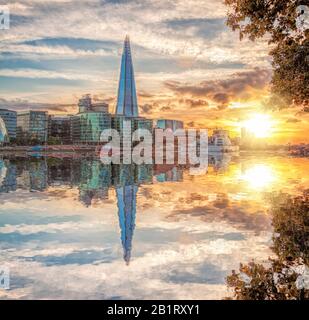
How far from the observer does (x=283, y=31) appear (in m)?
14.7

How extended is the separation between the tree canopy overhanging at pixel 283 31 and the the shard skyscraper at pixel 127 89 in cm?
15434

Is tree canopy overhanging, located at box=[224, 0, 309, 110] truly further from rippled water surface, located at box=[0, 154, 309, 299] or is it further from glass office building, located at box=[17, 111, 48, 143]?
glass office building, located at box=[17, 111, 48, 143]

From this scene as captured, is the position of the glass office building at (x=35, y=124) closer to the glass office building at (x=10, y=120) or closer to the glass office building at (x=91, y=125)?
the glass office building at (x=10, y=120)

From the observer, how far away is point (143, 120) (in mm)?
184000

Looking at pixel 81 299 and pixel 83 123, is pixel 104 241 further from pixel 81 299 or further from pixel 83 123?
pixel 83 123

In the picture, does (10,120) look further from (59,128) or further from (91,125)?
(91,125)

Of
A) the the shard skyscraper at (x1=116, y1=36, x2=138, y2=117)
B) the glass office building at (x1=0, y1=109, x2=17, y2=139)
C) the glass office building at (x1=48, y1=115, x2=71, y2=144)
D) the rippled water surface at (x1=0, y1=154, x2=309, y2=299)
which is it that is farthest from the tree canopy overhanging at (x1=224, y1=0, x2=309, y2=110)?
the glass office building at (x1=0, y1=109, x2=17, y2=139)

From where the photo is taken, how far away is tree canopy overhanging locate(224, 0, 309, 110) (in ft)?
44.7

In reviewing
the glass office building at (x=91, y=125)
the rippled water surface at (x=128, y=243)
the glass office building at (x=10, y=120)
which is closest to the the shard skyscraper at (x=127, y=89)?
the glass office building at (x=91, y=125)

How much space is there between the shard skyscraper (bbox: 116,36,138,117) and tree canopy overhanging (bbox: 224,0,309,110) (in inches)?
6076

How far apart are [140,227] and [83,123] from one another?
544ft

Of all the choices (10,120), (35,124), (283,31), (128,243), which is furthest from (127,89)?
(128,243)

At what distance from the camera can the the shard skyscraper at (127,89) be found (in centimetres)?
16712
